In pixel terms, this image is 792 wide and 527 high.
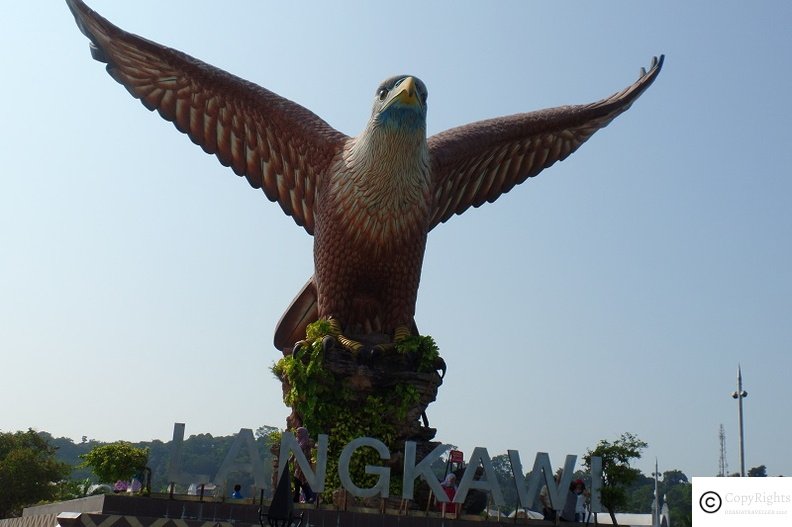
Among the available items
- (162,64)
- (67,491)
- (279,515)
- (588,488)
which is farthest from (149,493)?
(67,491)

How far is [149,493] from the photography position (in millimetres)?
10055

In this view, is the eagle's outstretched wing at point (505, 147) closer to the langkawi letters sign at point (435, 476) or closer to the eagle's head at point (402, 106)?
the eagle's head at point (402, 106)

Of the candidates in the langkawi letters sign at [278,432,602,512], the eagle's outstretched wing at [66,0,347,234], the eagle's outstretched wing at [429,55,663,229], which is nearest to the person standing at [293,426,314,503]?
the langkawi letters sign at [278,432,602,512]

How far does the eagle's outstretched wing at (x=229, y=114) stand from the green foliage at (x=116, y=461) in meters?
4.23

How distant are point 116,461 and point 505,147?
738 cm

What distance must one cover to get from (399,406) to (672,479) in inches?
2356

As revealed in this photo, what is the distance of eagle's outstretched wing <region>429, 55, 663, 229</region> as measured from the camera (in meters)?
14.1

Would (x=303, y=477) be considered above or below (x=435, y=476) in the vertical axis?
below

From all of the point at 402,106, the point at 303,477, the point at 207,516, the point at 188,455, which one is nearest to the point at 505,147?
the point at 402,106

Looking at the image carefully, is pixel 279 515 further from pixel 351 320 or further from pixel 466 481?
pixel 351 320

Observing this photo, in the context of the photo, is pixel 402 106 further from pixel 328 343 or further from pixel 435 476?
pixel 435 476

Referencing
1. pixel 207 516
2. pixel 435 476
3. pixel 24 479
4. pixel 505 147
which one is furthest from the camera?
pixel 24 479

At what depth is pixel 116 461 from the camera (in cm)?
1218

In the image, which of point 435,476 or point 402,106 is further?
point 402,106
